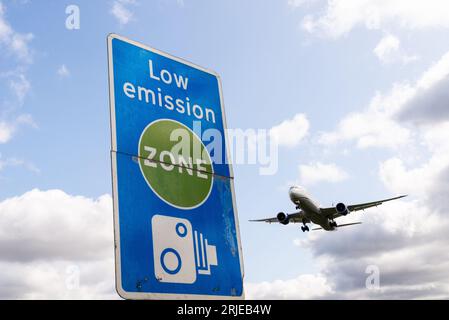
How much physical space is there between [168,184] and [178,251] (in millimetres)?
526

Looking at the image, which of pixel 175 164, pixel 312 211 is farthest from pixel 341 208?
pixel 175 164

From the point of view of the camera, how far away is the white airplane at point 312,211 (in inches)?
1690

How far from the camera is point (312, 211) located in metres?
44.7

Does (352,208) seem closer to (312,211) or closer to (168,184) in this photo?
(312,211)

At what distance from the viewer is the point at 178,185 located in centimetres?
350

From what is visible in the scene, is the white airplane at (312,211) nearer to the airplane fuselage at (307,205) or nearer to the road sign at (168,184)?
the airplane fuselage at (307,205)

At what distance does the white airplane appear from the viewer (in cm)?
4294

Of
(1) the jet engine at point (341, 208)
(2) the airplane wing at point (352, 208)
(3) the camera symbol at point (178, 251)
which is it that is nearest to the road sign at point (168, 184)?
(3) the camera symbol at point (178, 251)

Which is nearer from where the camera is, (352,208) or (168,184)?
(168,184)

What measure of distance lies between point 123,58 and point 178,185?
1.13m

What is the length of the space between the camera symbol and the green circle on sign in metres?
0.19

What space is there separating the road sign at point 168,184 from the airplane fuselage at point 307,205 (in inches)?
1546
